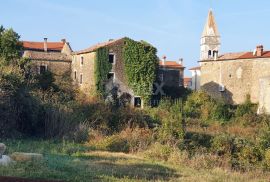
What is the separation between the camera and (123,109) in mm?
21484

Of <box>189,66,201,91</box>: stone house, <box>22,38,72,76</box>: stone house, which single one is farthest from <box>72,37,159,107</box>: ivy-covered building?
<box>189,66,201,91</box>: stone house

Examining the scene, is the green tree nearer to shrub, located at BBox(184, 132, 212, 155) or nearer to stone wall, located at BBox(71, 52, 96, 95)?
stone wall, located at BBox(71, 52, 96, 95)

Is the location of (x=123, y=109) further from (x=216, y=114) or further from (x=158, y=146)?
(x=216, y=114)

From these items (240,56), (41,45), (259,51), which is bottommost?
(240,56)

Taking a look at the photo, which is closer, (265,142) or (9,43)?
(265,142)

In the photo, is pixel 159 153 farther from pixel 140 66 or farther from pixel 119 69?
pixel 119 69

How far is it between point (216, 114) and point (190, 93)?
8.23 metres

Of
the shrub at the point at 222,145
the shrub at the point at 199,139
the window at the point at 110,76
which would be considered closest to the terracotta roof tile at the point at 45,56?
the window at the point at 110,76

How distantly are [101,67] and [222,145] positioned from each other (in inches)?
1002

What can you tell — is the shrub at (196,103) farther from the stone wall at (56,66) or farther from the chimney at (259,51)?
the stone wall at (56,66)

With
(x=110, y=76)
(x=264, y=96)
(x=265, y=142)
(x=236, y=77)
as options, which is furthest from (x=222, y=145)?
(x=236, y=77)

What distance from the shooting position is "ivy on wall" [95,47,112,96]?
41531 millimetres

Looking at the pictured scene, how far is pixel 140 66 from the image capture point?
41938 millimetres

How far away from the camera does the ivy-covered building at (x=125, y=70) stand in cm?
4169
